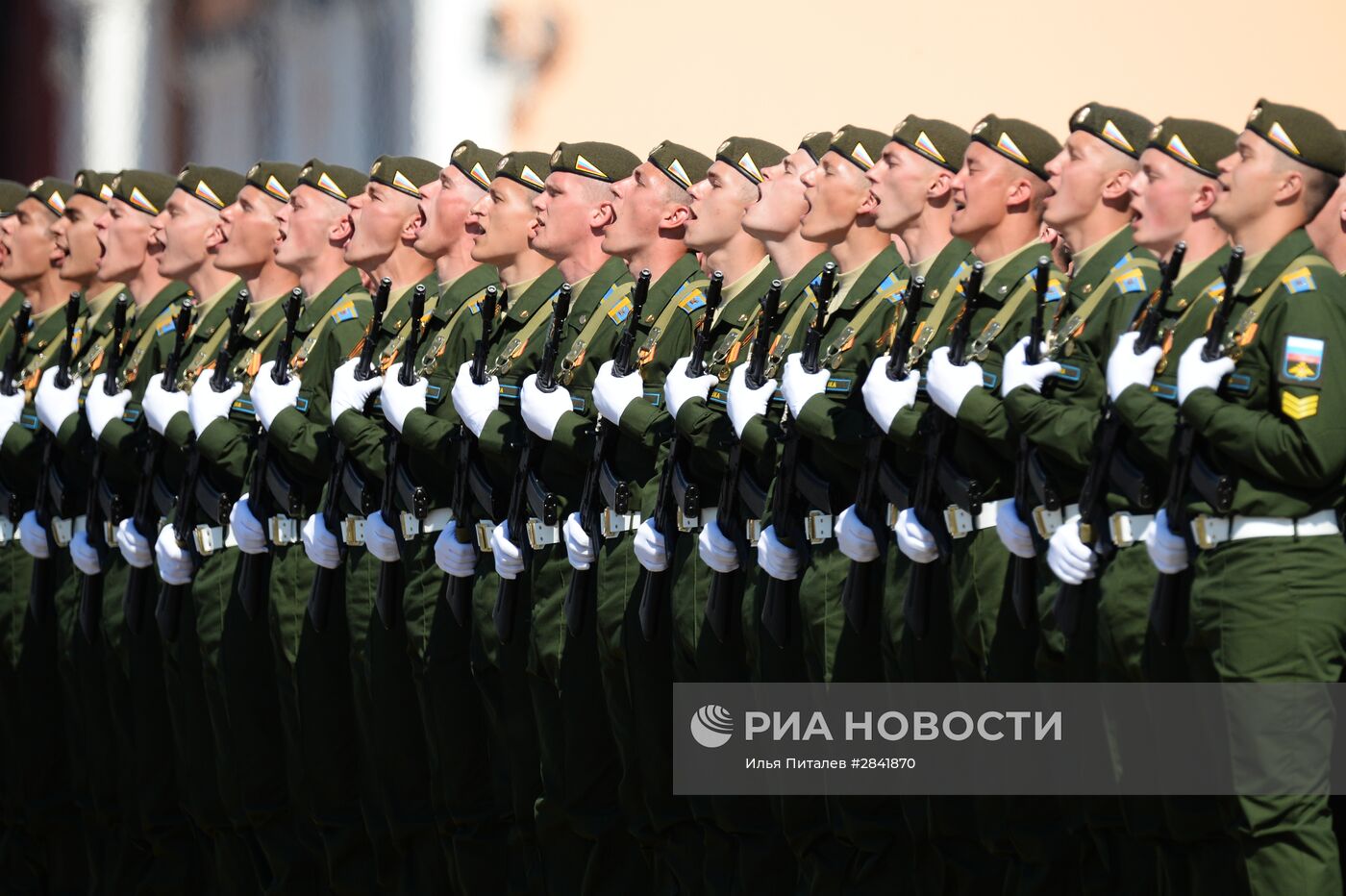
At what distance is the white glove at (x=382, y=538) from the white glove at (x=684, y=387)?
128 cm

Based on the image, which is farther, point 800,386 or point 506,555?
point 506,555

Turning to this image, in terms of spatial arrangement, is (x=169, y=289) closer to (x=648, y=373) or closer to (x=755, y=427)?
(x=648, y=373)

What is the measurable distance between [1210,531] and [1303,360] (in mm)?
446

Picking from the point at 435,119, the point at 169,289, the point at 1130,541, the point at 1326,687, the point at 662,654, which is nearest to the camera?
the point at 1326,687

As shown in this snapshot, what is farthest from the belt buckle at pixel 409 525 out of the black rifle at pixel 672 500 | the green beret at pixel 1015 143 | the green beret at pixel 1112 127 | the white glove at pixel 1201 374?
the white glove at pixel 1201 374

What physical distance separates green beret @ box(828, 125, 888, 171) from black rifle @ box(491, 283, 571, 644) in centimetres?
99

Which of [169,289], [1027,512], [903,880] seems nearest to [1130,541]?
[1027,512]

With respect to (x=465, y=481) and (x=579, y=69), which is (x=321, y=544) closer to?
(x=465, y=481)

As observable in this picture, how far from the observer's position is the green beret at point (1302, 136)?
234 inches

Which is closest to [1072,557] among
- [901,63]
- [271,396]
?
[271,396]

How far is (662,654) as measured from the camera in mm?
7312

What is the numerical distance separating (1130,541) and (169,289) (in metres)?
4.91

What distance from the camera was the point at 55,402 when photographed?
30.8 ft

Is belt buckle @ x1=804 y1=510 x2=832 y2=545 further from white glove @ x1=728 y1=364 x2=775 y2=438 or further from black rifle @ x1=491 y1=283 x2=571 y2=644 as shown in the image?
black rifle @ x1=491 y1=283 x2=571 y2=644
